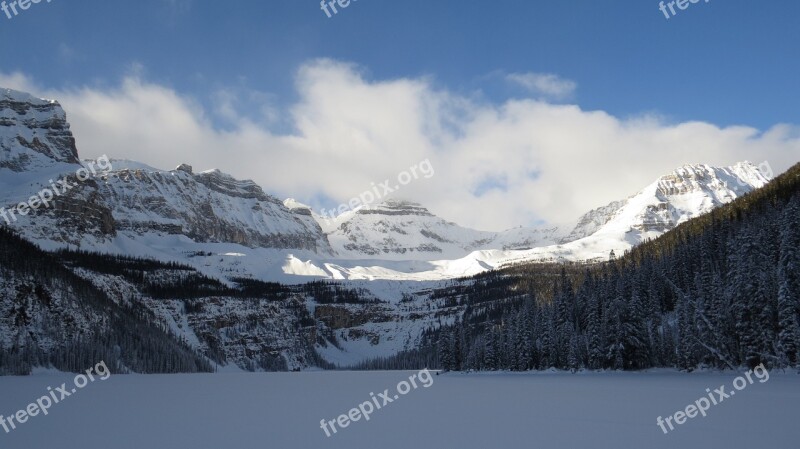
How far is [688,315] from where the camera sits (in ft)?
247

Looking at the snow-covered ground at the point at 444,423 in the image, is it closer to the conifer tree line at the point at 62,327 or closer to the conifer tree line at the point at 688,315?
the conifer tree line at the point at 688,315

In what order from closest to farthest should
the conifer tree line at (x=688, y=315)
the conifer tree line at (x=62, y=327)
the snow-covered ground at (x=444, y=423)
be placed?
the snow-covered ground at (x=444, y=423) < the conifer tree line at (x=688, y=315) < the conifer tree line at (x=62, y=327)

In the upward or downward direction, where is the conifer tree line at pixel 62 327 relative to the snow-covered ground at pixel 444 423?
upward

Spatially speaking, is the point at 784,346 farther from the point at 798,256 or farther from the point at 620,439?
the point at 620,439

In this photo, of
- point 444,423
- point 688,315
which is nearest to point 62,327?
point 444,423

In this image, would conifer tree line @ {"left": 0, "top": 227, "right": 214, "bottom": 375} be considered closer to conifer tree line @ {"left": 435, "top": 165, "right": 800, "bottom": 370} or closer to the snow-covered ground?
conifer tree line @ {"left": 435, "top": 165, "right": 800, "bottom": 370}

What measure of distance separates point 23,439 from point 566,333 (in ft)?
267

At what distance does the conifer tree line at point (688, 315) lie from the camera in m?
63.4

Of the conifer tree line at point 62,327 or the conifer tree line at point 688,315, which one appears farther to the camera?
the conifer tree line at point 62,327

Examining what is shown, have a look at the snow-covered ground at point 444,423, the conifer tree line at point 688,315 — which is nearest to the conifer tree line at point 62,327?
the conifer tree line at point 688,315

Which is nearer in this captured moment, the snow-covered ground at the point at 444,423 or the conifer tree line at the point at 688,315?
the snow-covered ground at the point at 444,423

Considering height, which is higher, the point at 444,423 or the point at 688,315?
the point at 688,315

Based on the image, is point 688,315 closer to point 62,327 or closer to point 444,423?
point 444,423

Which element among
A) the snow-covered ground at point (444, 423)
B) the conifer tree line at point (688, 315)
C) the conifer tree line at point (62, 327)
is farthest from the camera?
the conifer tree line at point (62, 327)
